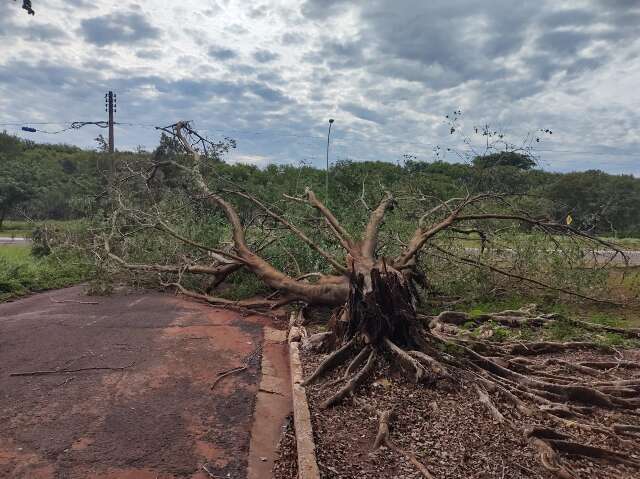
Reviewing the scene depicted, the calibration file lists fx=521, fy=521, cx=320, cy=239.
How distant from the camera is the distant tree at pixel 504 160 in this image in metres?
7.40

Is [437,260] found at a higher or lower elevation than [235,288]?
higher

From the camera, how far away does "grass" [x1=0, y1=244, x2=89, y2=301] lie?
959 centimetres

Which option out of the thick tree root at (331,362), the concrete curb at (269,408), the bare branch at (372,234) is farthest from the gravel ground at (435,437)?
the bare branch at (372,234)

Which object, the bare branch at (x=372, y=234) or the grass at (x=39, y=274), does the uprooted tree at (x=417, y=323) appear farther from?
the grass at (x=39, y=274)

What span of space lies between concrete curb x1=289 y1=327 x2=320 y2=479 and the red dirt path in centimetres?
39

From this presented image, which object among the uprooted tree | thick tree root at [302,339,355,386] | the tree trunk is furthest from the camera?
the tree trunk

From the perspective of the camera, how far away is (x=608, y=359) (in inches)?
206

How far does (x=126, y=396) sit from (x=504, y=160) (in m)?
6.03

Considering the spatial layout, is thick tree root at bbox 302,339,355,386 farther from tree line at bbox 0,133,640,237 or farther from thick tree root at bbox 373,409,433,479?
tree line at bbox 0,133,640,237

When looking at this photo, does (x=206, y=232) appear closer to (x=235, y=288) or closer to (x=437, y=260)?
(x=235, y=288)

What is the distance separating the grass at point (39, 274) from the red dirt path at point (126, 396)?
2407 mm

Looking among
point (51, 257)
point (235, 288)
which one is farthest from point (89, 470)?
point (51, 257)

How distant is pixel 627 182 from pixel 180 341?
35645 millimetres

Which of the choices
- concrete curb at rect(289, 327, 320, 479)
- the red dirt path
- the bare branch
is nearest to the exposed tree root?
concrete curb at rect(289, 327, 320, 479)
